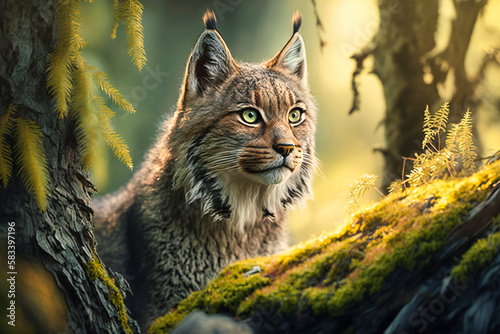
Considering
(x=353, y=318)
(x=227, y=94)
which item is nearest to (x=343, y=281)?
(x=353, y=318)

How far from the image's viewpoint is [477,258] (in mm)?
2078

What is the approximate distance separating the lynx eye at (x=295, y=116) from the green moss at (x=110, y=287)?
179 cm

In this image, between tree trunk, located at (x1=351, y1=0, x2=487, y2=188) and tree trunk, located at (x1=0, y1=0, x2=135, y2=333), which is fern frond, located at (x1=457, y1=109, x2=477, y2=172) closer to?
tree trunk, located at (x1=351, y1=0, x2=487, y2=188)

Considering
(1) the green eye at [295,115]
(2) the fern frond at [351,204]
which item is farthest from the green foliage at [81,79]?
(2) the fern frond at [351,204]

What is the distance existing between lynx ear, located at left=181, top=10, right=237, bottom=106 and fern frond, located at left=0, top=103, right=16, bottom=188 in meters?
1.39

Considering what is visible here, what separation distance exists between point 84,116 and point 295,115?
1681 mm

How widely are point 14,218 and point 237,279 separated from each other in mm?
1350

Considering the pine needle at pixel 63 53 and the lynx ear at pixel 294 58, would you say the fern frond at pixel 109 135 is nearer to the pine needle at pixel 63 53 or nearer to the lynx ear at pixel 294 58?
the pine needle at pixel 63 53

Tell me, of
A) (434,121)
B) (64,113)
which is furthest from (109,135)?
(434,121)

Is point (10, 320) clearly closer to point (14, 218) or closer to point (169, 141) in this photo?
point (14, 218)

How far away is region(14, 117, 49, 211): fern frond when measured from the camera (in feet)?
8.07

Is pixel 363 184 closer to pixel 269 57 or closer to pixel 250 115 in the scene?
pixel 250 115

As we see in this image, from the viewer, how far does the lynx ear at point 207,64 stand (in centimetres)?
345

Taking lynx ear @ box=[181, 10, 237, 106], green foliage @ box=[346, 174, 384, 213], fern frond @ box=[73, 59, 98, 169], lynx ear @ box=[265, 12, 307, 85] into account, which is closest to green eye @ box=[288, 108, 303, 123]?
lynx ear @ box=[265, 12, 307, 85]
